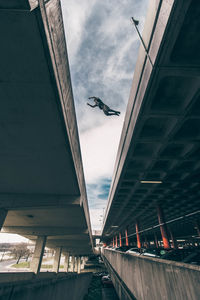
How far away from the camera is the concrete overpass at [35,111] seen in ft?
10.1

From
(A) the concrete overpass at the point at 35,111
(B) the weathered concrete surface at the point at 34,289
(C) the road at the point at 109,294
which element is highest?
(A) the concrete overpass at the point at 35,111

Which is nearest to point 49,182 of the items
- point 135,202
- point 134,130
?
point 134,130

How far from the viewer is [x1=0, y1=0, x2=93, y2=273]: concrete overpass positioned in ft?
10.1

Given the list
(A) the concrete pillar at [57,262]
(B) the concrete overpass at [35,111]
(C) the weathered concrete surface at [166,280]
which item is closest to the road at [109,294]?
(A) the concrete pillar at [57,262]

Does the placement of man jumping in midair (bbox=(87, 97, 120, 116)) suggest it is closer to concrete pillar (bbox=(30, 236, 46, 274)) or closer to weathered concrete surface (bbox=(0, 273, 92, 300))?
weathered concrete surface (bbox=(0, 273, 92, 300))

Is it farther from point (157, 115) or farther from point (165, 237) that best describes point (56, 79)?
point (165, 237)

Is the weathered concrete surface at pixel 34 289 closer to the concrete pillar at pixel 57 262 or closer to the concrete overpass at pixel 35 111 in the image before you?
the concrete overpass at pixel 35 111

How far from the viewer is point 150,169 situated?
521 inches

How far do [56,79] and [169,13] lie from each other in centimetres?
328

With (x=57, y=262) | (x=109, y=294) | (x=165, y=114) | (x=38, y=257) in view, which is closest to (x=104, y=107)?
(x=165, y=114)

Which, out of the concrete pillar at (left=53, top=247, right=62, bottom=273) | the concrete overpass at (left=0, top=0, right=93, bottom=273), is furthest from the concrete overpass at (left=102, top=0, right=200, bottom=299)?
the concrete pillar at (left=53, top=247, right=62, bottom=273)

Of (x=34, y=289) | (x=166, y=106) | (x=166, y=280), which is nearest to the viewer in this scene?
(x=34, y=289)

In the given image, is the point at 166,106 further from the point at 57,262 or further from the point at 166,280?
the point at 57,262

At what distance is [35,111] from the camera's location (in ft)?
16.0
